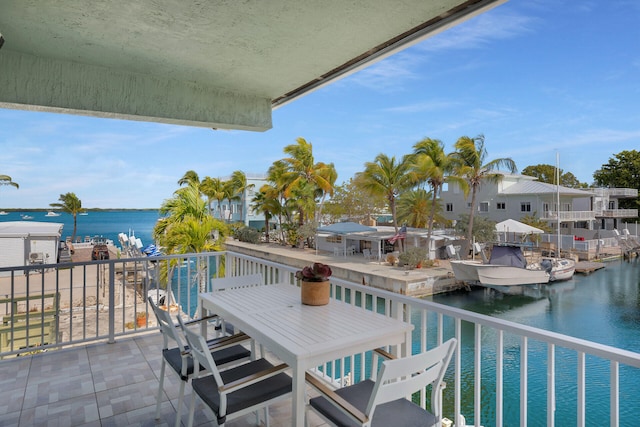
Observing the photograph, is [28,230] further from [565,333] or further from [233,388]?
[565,333]

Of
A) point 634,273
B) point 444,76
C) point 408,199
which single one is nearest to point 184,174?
point 408,199

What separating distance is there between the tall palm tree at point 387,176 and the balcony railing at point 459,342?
9.44 m

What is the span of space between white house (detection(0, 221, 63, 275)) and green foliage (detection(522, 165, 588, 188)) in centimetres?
4136

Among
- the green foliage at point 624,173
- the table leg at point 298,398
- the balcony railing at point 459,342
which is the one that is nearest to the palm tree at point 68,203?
the balcony railing at point 459,342

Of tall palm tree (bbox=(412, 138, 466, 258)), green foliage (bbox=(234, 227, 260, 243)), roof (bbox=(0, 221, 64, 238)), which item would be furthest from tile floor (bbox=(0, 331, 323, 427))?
green foliage (bbox=(234, 227, 260, 243))

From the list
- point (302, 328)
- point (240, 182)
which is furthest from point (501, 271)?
point (240, 182)

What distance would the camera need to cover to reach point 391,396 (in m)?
1.50

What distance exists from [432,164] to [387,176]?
9.32 ft

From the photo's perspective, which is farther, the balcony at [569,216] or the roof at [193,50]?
the balcony at [569,216]

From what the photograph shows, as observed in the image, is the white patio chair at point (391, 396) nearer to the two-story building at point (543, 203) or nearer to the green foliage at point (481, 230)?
the green foliage at point (481, 230)

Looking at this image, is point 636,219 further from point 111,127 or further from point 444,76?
point 111,127

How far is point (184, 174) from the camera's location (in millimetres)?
40125

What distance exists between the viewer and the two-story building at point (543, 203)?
2573 cm

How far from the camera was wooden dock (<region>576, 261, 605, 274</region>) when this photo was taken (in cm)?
2134
